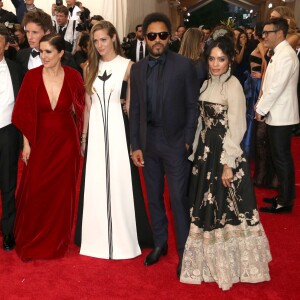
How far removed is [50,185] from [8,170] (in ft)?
1.11

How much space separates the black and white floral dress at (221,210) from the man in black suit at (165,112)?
0.32ft

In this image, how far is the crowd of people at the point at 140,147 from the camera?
9.73 feet

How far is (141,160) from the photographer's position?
318 cm

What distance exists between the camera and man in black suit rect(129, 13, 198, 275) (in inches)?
117

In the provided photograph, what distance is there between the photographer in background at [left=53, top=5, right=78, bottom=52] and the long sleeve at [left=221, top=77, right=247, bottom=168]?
170 inches

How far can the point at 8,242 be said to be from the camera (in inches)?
144

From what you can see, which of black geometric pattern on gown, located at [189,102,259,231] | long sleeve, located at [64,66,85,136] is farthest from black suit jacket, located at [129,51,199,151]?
long sleeve, located at [64,66,85,136]

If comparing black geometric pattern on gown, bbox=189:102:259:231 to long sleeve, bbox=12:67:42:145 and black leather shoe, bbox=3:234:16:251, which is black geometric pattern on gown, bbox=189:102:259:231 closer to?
long sleeve, bbox=12:67:42:145

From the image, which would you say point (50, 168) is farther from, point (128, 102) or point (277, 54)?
point (277, 54)

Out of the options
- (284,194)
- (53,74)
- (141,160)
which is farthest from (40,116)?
(284,194)

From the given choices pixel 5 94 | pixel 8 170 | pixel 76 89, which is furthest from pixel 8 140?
pixel 76 89

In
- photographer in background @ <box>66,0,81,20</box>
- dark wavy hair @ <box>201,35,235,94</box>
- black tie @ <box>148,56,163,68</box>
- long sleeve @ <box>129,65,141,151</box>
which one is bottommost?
long sleeve @ <box>129,65,141,151</box>

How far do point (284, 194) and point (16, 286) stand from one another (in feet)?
8.09

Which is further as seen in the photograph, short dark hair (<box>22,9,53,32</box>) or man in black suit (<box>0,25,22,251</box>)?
short dark hair (<box>22,9,53,32</box>)
